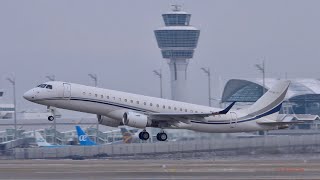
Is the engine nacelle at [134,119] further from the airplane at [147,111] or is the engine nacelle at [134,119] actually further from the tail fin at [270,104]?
the tail fin at [270,104]

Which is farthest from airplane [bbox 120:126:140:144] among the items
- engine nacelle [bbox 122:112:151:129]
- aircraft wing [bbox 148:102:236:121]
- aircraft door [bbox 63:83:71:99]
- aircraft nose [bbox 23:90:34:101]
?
aircraft door [bbox 63:83:71:99]

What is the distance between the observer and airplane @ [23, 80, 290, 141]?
292 ft

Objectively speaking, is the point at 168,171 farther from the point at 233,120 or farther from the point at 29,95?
the point at 233,120

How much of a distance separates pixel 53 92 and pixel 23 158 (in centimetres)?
3202

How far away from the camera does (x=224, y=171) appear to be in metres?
78.6

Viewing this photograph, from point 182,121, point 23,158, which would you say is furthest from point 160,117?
point 23,158

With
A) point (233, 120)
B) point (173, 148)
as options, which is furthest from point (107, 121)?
point (173, 148)

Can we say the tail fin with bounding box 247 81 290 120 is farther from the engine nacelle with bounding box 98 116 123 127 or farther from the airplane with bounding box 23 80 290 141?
the engine nacelle with bounding box 98 116 123 127

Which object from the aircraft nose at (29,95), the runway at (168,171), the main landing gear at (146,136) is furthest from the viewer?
the main landing gear at (146,136)

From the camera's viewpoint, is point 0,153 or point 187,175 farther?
point 0,153

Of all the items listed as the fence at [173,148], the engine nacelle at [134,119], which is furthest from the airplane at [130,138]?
the engine nacelle at [134,119]

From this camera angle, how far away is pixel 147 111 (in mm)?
92188

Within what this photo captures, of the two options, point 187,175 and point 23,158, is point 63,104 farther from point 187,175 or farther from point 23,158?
point 23,158

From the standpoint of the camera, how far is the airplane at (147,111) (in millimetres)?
88875
